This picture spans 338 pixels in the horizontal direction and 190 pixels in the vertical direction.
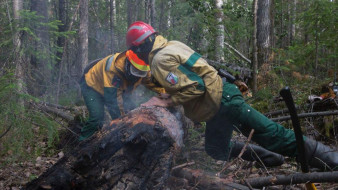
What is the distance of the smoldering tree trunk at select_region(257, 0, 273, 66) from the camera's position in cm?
871

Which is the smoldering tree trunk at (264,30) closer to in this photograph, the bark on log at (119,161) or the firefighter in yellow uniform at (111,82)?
the firefighter in yellow uniform at (111,82)

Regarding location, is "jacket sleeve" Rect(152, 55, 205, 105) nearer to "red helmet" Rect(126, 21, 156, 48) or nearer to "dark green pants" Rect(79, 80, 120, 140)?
"red helmet" Rect(126, 21, 156, 48)

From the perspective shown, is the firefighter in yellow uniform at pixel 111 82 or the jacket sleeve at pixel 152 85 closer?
the firefighter in yellow uniform at pixel 111 82

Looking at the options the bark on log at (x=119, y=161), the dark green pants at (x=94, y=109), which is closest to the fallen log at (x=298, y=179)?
the bark on log at (x=119, y=161)

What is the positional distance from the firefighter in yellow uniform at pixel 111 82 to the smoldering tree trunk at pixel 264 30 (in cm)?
460

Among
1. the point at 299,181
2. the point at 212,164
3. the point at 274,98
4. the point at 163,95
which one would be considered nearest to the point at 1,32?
the point at 163,95

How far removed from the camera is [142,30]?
14.4 feet

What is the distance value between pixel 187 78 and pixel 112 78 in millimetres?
1922

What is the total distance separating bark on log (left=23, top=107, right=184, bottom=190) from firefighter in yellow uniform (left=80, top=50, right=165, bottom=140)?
195cm

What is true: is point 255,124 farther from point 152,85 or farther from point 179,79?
point 152,85

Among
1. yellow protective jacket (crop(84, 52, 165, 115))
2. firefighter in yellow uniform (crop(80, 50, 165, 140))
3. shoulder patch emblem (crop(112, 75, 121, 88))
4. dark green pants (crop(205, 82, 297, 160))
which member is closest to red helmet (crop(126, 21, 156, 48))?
firefighter in yellow uniform (crop(80, 50, 165, 140))

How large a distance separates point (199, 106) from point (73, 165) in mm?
1543

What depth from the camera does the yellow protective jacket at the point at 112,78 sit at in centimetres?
477

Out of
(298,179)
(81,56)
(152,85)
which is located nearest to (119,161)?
(298,179)
